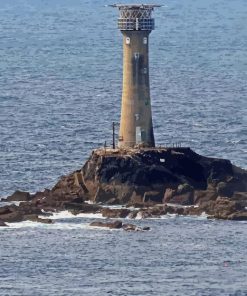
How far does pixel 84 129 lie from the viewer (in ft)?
526

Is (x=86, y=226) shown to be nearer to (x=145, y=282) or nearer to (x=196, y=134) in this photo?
(x=145, y=282)

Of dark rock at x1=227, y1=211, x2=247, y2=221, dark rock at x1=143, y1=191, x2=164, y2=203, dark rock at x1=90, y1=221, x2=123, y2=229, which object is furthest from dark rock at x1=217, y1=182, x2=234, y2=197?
dark rock at x1=90, y1=221, x2=123, y2=229

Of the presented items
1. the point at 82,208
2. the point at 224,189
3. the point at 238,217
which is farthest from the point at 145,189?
the point at 238,217

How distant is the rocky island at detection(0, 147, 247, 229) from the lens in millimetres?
122375

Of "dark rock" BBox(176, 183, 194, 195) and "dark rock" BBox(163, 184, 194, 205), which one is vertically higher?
"dark rock" BBox(176, 183, 194, 195)

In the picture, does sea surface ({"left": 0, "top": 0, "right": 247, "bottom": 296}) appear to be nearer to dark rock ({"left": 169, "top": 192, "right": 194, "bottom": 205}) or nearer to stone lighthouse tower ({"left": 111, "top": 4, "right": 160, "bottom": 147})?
dark rock ({"left": 169, "top": 192, "right": 194, "bottom": 205})

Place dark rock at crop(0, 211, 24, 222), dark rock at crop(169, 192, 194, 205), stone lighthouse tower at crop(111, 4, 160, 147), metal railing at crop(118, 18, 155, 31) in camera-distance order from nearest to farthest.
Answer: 1. dark rock at crop(0, 211, 24, 222)
2. dark rock at crop(169, 192, 194, 205)
3. metal railing at crop(118, 18, 155, 31)
4. stone lighthouse tower at crop(111, 4, 160, 147)

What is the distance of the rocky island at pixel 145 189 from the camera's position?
122375 mm

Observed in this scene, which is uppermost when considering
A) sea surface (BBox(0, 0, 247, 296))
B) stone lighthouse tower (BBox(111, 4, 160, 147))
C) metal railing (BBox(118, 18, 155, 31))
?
metal railing (BBox(118, 18, 155, 31))

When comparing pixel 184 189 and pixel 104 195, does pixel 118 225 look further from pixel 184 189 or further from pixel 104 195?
pixel 184 189

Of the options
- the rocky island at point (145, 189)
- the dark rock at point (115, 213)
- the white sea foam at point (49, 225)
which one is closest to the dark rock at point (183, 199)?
the rocky island at point (145, 189)

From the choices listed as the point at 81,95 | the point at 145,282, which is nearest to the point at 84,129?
the point at 81,95

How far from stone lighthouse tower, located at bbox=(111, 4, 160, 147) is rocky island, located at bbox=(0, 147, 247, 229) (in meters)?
1.69

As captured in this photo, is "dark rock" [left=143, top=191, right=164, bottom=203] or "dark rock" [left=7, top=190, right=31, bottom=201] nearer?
"dark rock" [left=143, top=191, right=164, bottom=203]
